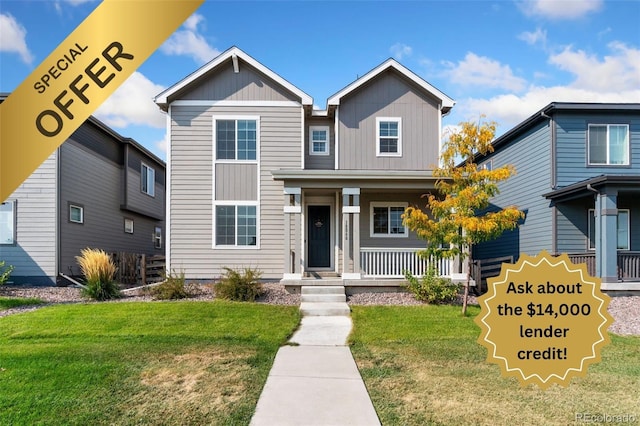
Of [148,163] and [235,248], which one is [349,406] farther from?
[148,163]

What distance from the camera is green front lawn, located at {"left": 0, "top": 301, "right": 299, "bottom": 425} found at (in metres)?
4.51

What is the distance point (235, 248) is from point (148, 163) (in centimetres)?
1028

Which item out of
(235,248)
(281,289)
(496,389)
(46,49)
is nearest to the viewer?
(496,389)

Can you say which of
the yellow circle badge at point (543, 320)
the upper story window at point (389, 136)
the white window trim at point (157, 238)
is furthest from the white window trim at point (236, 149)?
the white window trim at point (157, 238)

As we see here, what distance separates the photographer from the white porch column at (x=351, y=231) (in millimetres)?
12320

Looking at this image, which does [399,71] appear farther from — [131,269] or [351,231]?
[131,269]

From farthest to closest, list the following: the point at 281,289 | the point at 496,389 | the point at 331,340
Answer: the point at 281,289 → the point at 331,340 → the point at 496,389

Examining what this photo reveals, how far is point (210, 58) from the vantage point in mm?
13523

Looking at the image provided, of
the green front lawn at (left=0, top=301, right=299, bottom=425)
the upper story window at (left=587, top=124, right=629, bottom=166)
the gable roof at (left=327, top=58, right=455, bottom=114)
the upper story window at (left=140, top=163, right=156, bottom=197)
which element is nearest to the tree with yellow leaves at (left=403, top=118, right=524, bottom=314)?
the green front lawn at (left=0, top=301, right=299, bottom=425)

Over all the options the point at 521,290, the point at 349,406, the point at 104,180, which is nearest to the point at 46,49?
the point at 349,406

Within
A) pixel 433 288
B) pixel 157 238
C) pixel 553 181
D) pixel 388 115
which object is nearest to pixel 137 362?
pixel 433 288

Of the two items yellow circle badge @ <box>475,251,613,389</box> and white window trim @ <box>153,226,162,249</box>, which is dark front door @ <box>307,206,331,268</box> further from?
white window trim @ <box>153,226,162,249</box>

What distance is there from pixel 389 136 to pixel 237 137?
4.79 metres
